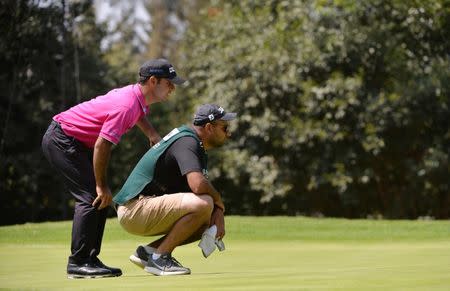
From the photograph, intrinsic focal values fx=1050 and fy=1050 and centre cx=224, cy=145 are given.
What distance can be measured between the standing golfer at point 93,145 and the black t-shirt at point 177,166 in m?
0.36

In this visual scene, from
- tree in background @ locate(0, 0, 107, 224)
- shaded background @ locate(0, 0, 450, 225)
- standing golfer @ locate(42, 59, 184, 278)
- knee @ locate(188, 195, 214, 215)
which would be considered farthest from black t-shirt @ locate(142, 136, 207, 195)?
tree in background @ locate(0, 0, 107, 224)

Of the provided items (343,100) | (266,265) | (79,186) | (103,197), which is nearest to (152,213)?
(103,197)

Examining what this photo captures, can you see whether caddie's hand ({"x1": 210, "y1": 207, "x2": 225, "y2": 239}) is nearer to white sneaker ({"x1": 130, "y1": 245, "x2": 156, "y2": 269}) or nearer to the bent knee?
the bent knee

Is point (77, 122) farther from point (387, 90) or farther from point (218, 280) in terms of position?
point (387, 90)

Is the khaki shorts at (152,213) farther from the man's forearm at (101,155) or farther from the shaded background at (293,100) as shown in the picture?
the shaded background at (293,100)

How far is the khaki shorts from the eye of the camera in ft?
25.9

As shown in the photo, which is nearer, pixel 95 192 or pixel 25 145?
pixel 95 192

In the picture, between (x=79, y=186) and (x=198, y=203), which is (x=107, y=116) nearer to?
(x=79, y=186)

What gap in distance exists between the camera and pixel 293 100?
27875 mm

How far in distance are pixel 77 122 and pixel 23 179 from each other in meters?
22.6

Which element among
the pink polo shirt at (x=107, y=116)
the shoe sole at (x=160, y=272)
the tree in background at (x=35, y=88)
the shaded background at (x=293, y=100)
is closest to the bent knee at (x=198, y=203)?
the shoe sole at (x=160, y=272)

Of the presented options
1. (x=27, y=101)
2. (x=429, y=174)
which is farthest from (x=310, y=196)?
(x=27, y=101)

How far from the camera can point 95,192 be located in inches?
311

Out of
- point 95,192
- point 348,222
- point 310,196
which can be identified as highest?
point 95,192
